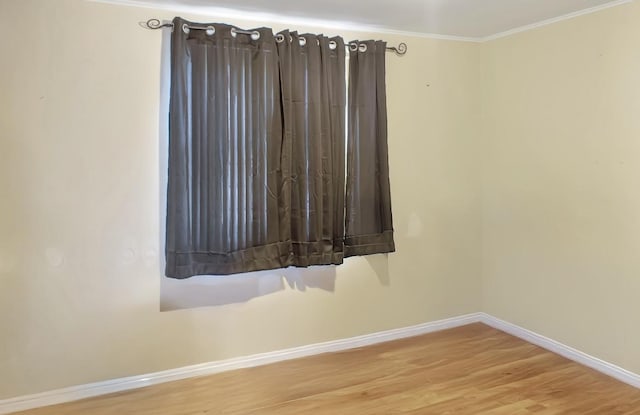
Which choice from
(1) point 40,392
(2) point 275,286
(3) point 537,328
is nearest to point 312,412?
(2) point 275,286

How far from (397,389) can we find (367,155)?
5.05 feet

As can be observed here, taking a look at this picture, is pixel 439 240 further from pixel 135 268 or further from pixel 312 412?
pixel 135 268

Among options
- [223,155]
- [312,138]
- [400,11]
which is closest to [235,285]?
[223,155]

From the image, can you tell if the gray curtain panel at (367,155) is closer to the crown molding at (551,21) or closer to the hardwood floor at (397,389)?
the hardwood floor at (397,389)

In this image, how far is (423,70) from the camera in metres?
3.79

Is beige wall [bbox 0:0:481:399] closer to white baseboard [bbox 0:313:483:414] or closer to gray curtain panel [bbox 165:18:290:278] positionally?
white baseboard [bbox 0:313:483:414]

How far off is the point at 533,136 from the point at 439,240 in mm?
1031

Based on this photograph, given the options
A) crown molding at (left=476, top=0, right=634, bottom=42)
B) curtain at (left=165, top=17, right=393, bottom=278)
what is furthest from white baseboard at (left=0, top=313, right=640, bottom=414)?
crown molding at (left=476, top=0, right=634, bottom=42)

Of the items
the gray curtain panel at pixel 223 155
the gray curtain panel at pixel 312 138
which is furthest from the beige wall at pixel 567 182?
the gray curtain panel at pixel 223 155

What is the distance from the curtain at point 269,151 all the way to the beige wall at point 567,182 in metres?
1.03

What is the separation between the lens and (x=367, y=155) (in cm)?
351

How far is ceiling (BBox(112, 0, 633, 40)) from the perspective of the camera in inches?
117

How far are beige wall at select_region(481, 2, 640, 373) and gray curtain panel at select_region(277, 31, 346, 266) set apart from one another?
137 centimetres

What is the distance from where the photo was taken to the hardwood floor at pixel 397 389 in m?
2.80
